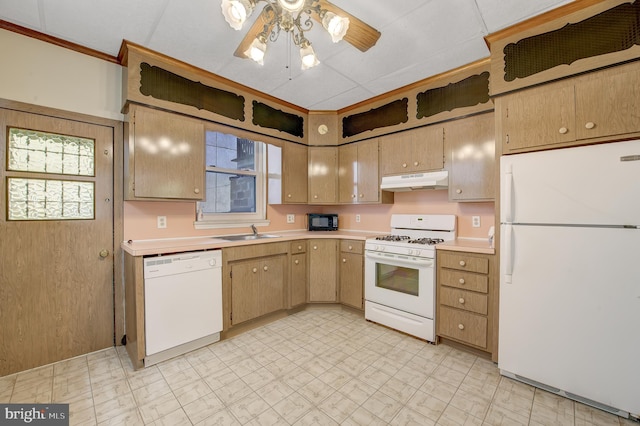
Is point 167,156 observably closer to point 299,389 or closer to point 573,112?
point 299,389

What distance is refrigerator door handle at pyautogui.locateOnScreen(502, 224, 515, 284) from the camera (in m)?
1.94

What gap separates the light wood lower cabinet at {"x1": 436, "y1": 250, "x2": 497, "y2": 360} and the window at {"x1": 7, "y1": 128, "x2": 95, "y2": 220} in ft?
10.5

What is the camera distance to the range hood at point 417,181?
271cm

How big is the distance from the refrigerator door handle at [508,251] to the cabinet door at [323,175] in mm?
2066

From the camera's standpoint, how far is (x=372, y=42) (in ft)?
5.67

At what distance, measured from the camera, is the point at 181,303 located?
2.26m

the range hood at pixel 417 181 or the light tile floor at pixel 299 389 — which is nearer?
the light tile floor at pixel 299 389

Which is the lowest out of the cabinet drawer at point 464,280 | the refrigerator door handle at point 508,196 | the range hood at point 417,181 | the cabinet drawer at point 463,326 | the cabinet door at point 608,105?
the cabinet drawer at point 463,326

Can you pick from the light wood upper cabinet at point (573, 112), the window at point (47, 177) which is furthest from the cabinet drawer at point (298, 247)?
the light wood upper cabinet at point (573, 112)

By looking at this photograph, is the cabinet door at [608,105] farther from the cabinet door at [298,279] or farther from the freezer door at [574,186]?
the cabinet door at [298,279]

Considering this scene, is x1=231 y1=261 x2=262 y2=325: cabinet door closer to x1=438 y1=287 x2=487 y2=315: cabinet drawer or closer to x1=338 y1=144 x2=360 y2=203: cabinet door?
x1=338 y1=144 x2=360 y2=203: cabinet door

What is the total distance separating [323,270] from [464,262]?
1580 millimetres

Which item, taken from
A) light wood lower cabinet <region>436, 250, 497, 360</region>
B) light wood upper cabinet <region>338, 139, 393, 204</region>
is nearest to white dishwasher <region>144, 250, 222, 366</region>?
light wood upper cabinet <region>338, 139, 393, 204</region>

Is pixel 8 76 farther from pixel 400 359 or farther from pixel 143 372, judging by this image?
pixel 400 359
